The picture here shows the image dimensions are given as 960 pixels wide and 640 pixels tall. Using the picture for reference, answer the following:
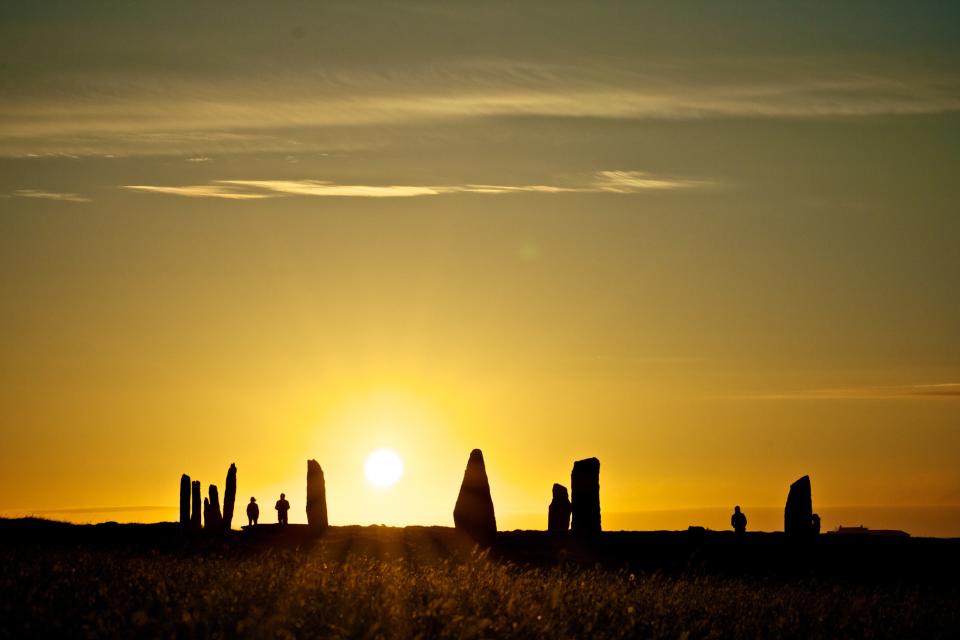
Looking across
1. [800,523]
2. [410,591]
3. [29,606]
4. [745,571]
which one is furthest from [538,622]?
[800,523]

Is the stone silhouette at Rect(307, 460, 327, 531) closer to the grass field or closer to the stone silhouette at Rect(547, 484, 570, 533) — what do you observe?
the stone silhouette at Rect(547, 484, 570, 533)

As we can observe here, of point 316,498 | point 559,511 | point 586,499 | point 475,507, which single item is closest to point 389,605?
point 475,507

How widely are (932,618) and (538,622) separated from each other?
8018 mm

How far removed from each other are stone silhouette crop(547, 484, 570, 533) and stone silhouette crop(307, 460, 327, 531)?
7972mm

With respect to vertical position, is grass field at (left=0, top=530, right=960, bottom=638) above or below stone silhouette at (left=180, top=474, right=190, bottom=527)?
below

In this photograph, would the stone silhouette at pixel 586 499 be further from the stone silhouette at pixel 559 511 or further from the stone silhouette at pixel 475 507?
the stone silhouette at pixel 475 507

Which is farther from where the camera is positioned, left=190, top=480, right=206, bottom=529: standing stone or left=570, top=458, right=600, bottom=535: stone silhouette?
left=190, top=480, right=206, bottom=529: standing stone

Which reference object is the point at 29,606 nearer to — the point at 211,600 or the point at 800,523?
the point at 211,600

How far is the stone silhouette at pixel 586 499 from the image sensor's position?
40.9m

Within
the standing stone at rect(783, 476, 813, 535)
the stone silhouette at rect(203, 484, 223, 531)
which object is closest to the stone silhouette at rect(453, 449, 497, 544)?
the standing stone at rect(783, 476, 813, 535)

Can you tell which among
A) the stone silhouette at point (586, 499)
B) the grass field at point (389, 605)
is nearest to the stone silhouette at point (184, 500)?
the stone silhouette at point (586, 499)

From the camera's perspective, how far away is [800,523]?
4138 centimetres

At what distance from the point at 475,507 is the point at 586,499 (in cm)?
405

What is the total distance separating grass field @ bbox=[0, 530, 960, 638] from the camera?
1343 cm
